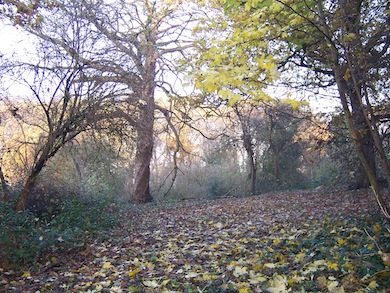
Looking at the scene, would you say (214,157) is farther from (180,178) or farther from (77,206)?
(77,206)

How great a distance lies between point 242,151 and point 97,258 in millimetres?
14125

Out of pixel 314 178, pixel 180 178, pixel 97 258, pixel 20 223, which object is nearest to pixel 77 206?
pixel 20 223

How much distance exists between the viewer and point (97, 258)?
18.2 ft

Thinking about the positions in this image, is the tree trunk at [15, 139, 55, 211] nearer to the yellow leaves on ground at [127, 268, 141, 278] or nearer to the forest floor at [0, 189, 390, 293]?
the forest floor at [0, 189, 390, 293]

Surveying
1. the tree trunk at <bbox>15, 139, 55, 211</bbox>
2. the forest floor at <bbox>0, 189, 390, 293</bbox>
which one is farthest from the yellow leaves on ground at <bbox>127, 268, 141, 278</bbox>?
the tree trunk at <bbox>15, 139, 55, 211</bbox>

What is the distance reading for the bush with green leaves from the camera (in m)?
5.19

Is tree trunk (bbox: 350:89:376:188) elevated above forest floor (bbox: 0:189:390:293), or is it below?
above

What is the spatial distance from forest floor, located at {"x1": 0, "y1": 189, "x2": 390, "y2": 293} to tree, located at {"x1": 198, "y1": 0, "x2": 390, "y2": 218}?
855mm

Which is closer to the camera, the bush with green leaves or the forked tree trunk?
the bush with green leaves

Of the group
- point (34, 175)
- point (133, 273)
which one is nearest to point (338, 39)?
point (133, 273)

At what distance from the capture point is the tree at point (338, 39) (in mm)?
4414

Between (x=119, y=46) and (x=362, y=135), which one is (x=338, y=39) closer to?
(x=362, y=135)

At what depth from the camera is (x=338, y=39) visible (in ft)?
18.2

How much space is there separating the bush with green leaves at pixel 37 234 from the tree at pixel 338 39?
389cm
